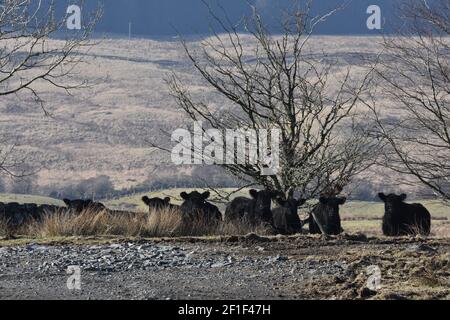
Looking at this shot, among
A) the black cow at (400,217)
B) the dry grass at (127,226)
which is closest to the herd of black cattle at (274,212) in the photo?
the black cow at (400,217)

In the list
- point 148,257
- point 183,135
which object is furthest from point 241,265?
point 183,135

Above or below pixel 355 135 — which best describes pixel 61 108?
above

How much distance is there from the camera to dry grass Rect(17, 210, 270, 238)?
61.4ft

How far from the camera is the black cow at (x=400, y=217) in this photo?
2414cm

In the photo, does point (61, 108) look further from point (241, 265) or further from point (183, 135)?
point (241, 265)

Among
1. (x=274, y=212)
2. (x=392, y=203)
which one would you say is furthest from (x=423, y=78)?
(x=274, y=212)

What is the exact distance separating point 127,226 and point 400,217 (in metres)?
7.96

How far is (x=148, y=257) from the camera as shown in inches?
577

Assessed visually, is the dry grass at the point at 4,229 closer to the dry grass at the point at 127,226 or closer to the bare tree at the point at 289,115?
the dry grass at the point at 127,226

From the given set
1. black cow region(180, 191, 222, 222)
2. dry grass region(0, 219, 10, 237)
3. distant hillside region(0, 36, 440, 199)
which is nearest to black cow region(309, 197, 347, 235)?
black cow region(180, 191, 222, 222)

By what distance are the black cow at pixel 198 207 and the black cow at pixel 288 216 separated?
1.28 metres

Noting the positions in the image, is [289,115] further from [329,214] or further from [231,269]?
[231,269]
